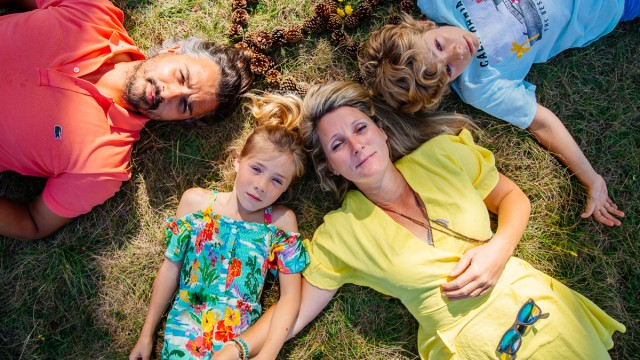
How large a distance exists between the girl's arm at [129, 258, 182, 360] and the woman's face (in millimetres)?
1412

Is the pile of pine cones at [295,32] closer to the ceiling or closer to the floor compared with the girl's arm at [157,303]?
closer to the ceiling

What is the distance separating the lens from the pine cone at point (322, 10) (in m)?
3.37

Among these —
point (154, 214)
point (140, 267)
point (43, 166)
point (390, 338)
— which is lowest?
point (390, 338)

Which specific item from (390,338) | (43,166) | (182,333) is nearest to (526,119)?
(390,338)

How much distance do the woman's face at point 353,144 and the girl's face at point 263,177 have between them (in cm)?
31

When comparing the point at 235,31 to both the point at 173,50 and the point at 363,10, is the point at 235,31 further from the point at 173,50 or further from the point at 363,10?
the point at 363,10

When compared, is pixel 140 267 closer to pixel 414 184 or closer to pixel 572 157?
pixel 414 184

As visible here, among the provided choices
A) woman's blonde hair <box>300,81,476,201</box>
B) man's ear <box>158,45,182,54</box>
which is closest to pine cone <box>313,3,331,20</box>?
woman's blonde hair <box>300,81,476,201</box>

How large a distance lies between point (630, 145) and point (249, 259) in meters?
2.93

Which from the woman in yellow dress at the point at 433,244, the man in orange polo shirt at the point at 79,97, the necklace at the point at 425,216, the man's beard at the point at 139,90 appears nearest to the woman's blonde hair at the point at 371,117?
the woman in yellow dress at the point at 433,244

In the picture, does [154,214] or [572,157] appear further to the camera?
[154,214]

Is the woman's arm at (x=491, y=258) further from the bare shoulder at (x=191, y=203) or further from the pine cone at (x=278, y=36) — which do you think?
the pine cone at (x=278, y=36)

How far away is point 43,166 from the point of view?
3037 millimetres

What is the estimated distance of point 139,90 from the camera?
2980mm
